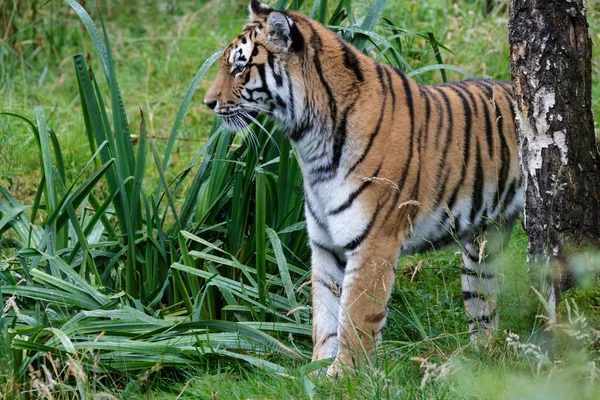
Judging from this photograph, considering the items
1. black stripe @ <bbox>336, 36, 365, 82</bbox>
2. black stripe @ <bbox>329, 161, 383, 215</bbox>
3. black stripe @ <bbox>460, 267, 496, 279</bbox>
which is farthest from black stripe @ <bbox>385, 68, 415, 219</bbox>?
black stripe @ <bbox>460, 267, 496, 279</bbox>

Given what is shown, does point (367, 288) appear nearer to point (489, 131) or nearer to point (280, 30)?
point (489, 131)

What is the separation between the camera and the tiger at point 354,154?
3.82 meters

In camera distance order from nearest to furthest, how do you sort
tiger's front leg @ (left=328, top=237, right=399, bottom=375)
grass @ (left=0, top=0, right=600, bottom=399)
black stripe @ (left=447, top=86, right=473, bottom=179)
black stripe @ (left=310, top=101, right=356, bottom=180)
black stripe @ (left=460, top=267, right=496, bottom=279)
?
grass @ (left=0, top=0, right=600, bottom=399)
tiger's front leg @ (left=328, top=237, right=399, bottom=375)
black stripe @ (left=310, top=101, right=356, bottom=180)
black stripe @ (left=447, top=86, right=473, bottom=179)
black stripe @ (left=460, top=267, right=496, bottom=279)

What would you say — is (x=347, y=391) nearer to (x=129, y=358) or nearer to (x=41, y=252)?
(x=129, y=358)

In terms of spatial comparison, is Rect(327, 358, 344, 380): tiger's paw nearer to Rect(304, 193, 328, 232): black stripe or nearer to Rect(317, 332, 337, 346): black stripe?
Rect(317, 332, 337, 346): black stripe

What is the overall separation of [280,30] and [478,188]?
1.26 m

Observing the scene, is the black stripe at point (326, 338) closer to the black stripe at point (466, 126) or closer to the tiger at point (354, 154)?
the tiger at point (354, 154)

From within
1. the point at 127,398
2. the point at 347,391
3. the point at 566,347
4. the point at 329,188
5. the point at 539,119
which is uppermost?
the point at 539,119

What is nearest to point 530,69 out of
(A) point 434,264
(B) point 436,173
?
(B) point 436,173

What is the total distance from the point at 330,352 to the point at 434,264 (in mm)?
1453

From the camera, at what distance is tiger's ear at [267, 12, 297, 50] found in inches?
151

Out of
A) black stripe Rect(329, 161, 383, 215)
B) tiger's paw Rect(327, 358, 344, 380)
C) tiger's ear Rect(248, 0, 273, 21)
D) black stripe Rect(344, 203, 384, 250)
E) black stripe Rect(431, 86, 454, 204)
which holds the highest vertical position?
tiger's ear Rect(248, 0, 273, 21)

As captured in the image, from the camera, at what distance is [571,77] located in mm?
3385

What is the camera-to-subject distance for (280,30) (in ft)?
12.7
